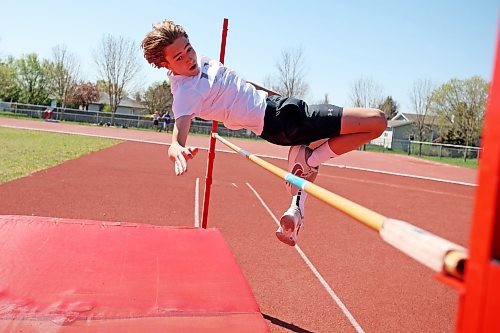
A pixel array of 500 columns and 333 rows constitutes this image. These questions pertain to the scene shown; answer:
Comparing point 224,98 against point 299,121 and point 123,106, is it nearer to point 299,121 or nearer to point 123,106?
point 299,121

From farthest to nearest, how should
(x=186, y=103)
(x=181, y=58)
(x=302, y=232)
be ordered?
(x=302, y=232)
(x=181, y=58)
(x=186, y=103)

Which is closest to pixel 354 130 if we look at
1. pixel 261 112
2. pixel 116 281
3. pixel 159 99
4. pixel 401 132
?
pixel 261 112

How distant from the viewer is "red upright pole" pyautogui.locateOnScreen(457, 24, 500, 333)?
64 cm

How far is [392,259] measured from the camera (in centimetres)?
548

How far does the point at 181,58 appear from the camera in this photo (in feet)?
8.77

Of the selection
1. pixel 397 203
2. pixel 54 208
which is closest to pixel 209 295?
pixel 54 208

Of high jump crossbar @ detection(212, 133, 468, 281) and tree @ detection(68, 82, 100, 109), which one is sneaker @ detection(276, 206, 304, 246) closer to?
high jump crossbar @ detection(212, 133, 468, 281)

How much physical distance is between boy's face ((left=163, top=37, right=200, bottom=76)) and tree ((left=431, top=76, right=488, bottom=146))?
103 feet

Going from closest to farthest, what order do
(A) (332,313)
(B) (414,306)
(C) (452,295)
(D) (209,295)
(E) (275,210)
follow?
(D) (209,295) < (A) (332,313) < (B) (414,306) < (C) (452,295) < (E) (275,210)

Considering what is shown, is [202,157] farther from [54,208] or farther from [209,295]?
[209,295]

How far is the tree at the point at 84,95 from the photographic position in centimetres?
4462

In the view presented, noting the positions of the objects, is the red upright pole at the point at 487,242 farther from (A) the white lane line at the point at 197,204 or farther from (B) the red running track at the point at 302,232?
(A) the white lane line at the point at 197,204

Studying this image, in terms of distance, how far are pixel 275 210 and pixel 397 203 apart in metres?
3.27

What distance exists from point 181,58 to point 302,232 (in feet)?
13.6
